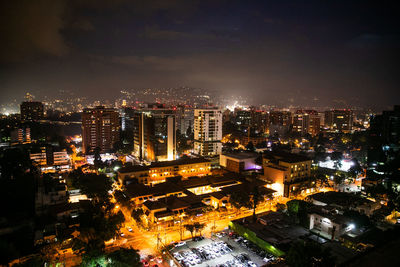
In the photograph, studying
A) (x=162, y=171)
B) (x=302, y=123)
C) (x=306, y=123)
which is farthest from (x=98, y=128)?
(x=306, y=123)

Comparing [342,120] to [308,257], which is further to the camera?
[342,120]

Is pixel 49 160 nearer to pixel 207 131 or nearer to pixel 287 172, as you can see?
pixel 207 131

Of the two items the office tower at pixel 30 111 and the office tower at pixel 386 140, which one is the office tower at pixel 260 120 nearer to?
the office tower at pixel 386 140

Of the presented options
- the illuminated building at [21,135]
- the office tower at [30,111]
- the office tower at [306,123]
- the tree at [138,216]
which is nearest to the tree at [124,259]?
the tree at [138,216]

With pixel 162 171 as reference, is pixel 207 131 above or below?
above

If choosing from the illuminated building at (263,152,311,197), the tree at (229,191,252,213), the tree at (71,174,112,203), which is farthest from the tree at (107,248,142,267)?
the illuminated building at (263,152,311,197)

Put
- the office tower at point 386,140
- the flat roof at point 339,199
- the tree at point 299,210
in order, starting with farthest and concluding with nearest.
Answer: the office tower at point 386,140 < the flat roof at point 339,199 < the tree at point 299,210

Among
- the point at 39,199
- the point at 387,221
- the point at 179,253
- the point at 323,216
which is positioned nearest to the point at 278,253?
the point at 323,216
